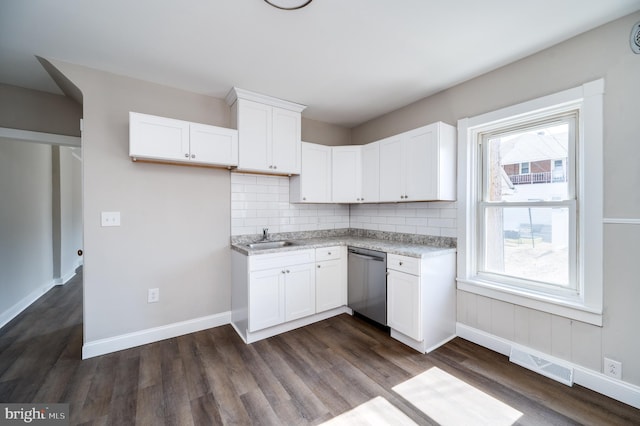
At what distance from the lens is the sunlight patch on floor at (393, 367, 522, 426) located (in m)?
1.60

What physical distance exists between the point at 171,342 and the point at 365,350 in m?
1.91

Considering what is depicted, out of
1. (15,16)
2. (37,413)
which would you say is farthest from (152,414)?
(15,16)

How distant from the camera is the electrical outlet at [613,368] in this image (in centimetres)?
172

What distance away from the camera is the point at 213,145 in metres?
2.55

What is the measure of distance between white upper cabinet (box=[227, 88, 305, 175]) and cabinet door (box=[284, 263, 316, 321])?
1.16m

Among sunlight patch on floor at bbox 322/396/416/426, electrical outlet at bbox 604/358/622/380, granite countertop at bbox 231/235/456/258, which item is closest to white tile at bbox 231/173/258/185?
granite countertop at bbox 231/235/456/258

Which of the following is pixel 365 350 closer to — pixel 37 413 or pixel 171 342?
pixel 171 342

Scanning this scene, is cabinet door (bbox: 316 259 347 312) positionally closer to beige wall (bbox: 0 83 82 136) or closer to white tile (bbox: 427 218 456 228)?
white tile (bbox: 427 218 456 228)

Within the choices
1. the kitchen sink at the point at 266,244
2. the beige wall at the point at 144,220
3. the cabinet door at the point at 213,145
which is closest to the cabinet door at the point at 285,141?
the cabinet door at the point at 213,145

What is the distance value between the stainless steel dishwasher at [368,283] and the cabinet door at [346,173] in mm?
727

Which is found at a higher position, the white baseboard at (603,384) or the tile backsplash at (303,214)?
the tile backsplash at (303,214)

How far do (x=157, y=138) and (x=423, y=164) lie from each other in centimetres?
254

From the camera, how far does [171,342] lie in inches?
99.7

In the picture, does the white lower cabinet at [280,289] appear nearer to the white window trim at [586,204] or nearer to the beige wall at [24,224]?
the white window trim at [586,204]
